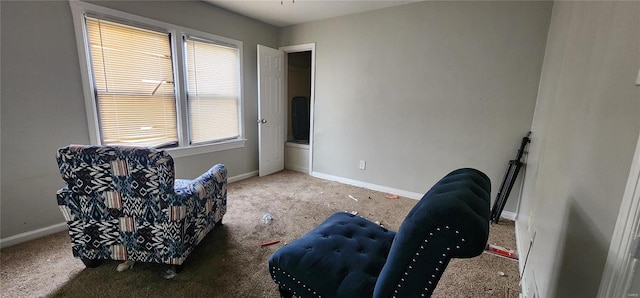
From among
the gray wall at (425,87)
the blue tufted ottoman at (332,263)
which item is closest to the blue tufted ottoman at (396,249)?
the blue tufted ottoman at (332,263)

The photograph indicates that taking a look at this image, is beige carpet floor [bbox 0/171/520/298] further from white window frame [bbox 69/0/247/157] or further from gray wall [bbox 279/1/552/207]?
white window frame [bbox 69/0/247/157]

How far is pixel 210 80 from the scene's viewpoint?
3.36 m

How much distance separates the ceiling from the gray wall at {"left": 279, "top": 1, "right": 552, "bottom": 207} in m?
0.14

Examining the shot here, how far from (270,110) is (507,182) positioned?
10.5 feet

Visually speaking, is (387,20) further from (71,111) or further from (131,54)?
(71,111)

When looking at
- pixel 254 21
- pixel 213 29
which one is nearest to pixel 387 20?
pixel 254 21

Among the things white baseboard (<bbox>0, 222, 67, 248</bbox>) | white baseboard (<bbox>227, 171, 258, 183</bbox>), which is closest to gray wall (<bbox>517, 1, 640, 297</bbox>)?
white baseboard (<bbox>227, 171, 258, 183</bbox>)

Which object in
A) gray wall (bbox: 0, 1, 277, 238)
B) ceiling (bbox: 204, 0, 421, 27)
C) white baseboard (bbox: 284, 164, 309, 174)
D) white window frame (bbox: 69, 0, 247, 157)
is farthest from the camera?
white baseboard (bbox: 284, 164, 309, 174)

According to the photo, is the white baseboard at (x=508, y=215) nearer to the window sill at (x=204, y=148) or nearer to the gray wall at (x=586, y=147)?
the gray wall at (x=586, y=147)

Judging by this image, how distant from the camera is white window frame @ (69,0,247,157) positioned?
226cm

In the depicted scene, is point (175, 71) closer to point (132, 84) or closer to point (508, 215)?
point (132, 84)

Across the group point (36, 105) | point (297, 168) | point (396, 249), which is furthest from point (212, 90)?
point (396, 249)

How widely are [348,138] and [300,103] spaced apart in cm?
141

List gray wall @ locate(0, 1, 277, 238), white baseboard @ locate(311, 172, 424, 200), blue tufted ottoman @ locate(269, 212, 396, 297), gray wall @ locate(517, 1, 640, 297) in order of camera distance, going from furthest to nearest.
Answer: white baseboard @ locate(311, 172, 424, 200), gray wall @ locate(0, 1, 277, 238), blue tufted ottoman @ locate(269, 212, 396, 297), gray wall @ locate(517, 1, 640, 297)
